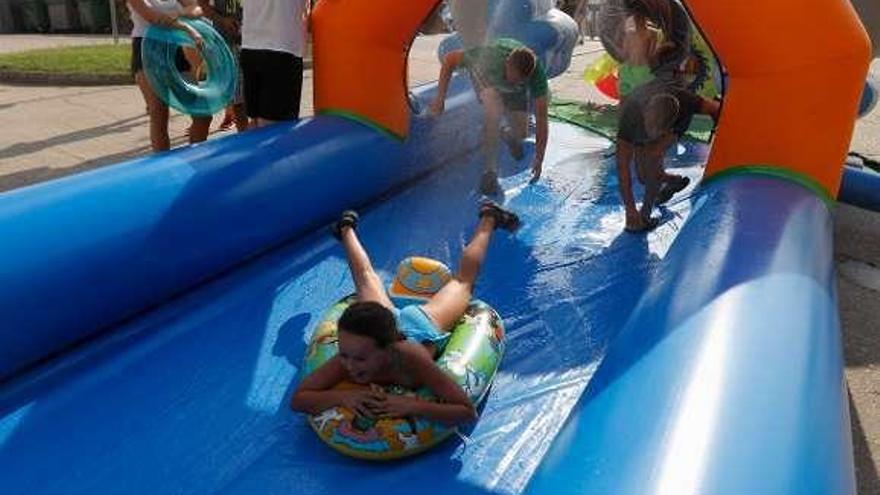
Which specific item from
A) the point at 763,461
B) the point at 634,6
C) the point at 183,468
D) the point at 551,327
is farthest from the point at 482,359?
the point at 634,6

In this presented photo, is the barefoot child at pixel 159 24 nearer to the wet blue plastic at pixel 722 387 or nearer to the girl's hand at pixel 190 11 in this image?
the girl's hand at pixel 190 11

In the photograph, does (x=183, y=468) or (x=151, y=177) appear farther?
(x=151, y=177)

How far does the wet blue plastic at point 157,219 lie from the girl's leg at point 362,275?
477 millimetres

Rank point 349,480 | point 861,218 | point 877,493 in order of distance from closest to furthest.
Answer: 1. point 349,480
2. point 877,493
3. point 861,218

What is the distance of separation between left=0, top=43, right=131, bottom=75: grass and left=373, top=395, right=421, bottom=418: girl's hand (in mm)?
7253

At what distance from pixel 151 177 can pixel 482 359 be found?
4.18 feet

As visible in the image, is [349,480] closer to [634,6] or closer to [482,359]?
[482,359]

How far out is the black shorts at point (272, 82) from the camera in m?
3.52

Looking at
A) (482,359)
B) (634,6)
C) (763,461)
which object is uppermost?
(634,6)

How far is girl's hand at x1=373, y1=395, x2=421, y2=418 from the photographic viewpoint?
1.88 meters

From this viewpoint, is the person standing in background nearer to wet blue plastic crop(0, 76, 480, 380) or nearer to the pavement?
wet blue plastic crop(0, 76, 480, 380)

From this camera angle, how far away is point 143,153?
17.1ft

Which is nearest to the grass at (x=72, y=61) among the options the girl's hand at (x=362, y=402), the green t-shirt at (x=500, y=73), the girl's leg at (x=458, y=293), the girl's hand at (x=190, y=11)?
the girl's hand at (x=190, y=11)

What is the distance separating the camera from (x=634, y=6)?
3.70 meters
